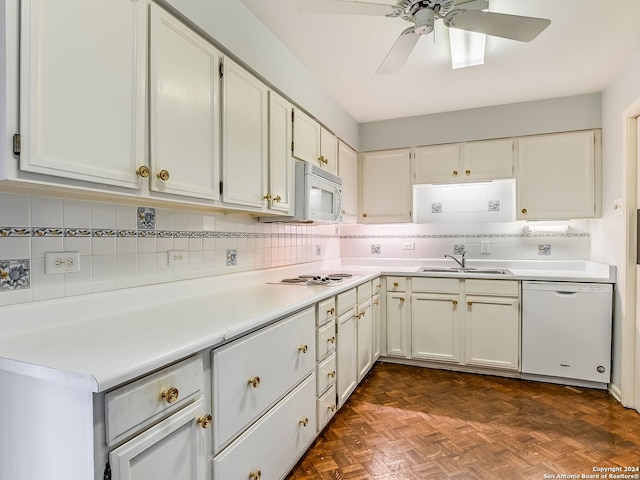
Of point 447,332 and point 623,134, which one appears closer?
point 623,134

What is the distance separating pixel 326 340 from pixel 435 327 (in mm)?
1444

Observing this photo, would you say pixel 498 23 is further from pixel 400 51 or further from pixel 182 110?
pixel 182 110

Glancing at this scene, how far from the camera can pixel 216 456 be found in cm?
116

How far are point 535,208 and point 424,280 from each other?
3.72ft

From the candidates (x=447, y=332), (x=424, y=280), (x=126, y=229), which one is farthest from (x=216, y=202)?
(x=447, y=332)

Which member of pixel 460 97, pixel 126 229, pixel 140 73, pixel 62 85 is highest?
pixel 460 97

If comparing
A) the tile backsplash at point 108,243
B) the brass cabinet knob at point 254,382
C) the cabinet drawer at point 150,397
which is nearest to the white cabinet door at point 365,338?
the tile backsplash at point 108,243

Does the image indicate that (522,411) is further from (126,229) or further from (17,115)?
(17,115)

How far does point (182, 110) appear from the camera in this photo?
1397 mm

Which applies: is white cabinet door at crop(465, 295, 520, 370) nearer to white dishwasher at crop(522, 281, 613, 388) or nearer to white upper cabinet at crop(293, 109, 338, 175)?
white dishwasher at crop(522, 281, 613, 388)

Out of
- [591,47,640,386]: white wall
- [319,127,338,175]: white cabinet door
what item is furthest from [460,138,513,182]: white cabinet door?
[319,127,338,175]: white cabinet door

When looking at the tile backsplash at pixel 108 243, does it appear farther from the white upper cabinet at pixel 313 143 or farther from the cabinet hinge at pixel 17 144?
the white upper cabinet at pixel 313 143

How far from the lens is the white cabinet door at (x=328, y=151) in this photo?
2.73m

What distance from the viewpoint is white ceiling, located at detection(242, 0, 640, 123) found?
1824mm
